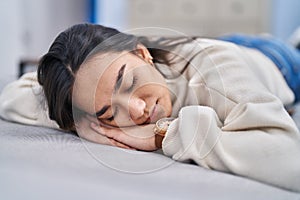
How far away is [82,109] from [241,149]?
0.88 feet

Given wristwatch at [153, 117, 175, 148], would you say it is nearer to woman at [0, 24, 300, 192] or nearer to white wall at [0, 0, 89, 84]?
woman at [0, 24, 300, 192]

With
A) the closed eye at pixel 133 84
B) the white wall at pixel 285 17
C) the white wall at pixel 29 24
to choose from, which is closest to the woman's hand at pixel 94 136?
the closed eye at pixel 133 84

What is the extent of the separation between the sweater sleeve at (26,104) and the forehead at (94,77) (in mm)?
156

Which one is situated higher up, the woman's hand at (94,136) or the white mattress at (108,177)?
the white mattress at (108,177)

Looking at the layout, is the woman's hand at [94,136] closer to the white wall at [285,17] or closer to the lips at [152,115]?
the lips at [152,115]

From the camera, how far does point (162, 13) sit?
277cm

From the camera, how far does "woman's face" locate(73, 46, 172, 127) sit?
66 cm

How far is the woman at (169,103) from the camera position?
0.59m

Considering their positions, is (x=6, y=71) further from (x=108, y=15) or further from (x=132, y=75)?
(x=132, y=75)

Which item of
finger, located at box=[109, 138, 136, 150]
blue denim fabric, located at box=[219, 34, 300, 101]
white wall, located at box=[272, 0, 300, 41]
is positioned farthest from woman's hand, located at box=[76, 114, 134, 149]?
white wall, located at box=[272, 0, 300, 41]

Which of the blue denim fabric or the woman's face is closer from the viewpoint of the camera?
the woman's face

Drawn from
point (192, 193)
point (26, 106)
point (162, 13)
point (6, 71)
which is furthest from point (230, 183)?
point (162, 13)

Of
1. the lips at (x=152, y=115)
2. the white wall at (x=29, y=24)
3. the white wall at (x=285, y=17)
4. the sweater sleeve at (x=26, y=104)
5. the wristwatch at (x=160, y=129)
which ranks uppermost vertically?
the lips at (x=152, y=115)

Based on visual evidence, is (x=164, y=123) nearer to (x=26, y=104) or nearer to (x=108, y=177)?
(x=108, y=177)
